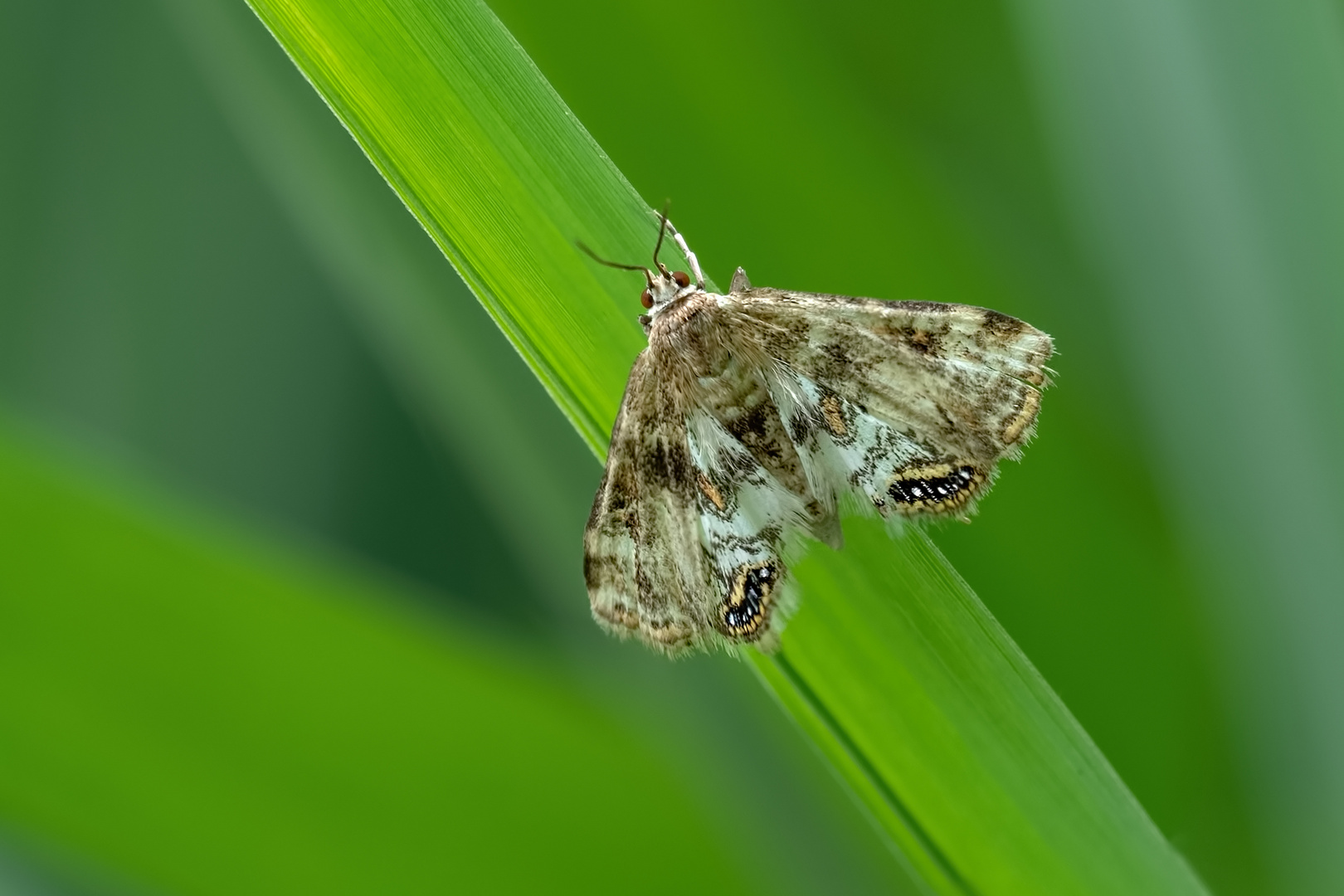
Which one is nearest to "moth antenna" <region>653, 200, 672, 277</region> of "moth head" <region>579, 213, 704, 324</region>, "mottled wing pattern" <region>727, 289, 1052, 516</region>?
"moth head" <region>579, 213, 704, 324</region>

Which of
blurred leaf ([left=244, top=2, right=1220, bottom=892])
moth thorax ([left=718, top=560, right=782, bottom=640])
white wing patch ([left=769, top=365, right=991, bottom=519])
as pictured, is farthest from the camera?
white wing patch ([left=769, top=365, right=991, bottom=519])

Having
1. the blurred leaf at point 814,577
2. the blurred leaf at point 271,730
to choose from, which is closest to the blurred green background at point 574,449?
the blurred leaf at point 271,730

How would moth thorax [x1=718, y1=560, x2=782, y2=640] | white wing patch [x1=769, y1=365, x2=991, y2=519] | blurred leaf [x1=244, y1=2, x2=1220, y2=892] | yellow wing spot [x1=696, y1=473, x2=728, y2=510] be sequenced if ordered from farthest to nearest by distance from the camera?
yellow wing spot [x1=696, y1=473, x2=728, y2=510] < white wing patch [x1=769, y1=365, x2=991, y2=519] < moth thorax [x1=718, y1=560, x2=782, y2=640] < blurred leaf [x1=244, y1=2, x2=1220, y2=892]

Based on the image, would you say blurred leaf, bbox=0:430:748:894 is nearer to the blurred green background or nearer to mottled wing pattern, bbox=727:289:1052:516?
the blurred green background

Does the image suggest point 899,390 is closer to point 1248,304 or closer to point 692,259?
point 692,259

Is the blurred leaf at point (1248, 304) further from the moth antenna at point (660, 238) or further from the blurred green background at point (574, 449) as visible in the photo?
the moth antenna at point (660, 238)

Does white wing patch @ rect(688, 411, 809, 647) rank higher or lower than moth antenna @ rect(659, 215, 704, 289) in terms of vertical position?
lower
